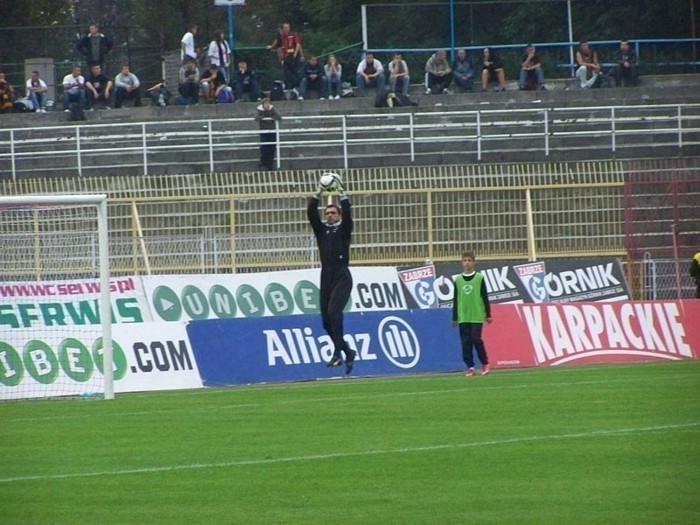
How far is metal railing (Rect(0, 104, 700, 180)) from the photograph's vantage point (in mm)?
33594

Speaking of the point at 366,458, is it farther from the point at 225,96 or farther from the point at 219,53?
the point at 225,96

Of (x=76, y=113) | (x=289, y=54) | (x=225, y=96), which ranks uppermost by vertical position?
(x=289, y=54)

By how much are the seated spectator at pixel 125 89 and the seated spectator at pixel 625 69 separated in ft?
39.3

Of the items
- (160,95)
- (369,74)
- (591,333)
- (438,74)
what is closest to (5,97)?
(160,95)

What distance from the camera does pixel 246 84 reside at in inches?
1478

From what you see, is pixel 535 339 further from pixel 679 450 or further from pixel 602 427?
pixel 679 450

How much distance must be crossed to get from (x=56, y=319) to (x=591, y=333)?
8.52 meters

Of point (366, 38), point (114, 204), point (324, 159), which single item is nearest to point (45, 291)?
point (114, 204)

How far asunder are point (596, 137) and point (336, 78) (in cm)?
688

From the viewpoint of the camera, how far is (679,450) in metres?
10.5

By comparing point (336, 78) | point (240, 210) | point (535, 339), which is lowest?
point (535, 339)

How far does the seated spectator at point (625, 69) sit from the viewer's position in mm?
37281

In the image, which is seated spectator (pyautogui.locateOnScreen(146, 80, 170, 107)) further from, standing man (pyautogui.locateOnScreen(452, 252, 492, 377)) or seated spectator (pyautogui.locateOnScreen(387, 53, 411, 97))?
standing man (pyautogui.locateOnScreen(452, 252, 492, 377))

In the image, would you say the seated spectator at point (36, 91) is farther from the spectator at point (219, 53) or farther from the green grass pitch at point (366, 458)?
the green grass pitch at point (366, 458)
